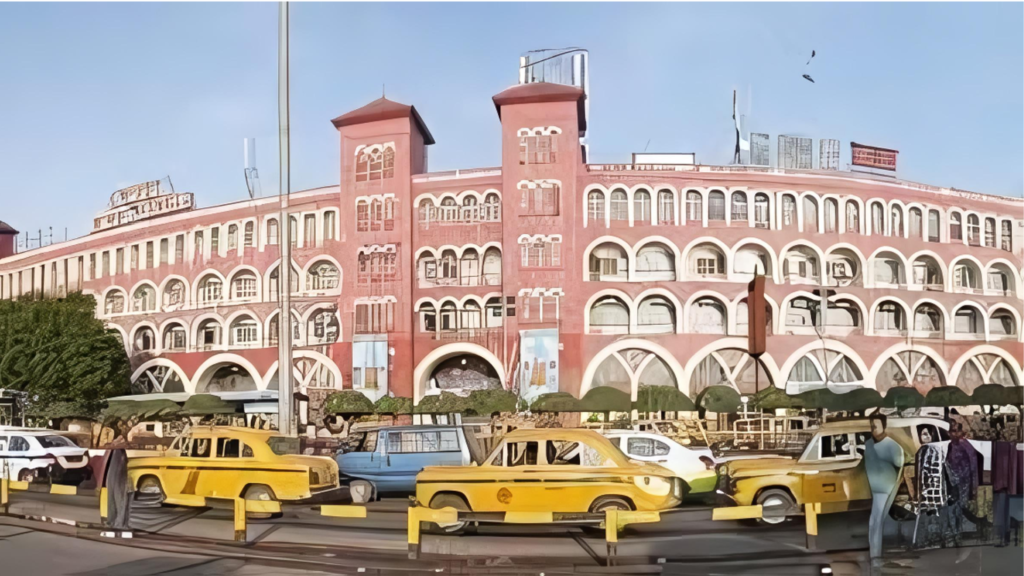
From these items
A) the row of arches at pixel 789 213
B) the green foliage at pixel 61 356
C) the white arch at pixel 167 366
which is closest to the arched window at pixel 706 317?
the row of arches at pixel 789 213

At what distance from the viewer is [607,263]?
5.83m

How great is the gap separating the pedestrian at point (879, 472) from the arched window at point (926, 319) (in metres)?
0.70

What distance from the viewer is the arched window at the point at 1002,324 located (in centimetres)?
617

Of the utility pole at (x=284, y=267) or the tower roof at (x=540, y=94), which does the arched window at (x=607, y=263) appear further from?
the utility pole at (x=284, y=267)

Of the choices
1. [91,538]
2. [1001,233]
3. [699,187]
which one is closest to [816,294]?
[699,187]

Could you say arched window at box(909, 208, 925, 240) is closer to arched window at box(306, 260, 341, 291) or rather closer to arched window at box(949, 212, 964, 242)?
arched window at box(949, 212, 964, 242)

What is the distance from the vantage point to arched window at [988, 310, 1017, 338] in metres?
6.17

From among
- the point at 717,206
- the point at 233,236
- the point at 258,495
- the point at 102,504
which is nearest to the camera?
the point at 717,206

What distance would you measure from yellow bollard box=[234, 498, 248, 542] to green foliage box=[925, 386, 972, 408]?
5063mm

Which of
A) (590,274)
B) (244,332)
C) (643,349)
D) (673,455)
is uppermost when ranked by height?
(590,274)

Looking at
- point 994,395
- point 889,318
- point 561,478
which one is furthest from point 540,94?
point 994,395

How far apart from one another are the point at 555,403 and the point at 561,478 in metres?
0.52

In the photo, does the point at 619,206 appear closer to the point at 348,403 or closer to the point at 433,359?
the point at 433,359

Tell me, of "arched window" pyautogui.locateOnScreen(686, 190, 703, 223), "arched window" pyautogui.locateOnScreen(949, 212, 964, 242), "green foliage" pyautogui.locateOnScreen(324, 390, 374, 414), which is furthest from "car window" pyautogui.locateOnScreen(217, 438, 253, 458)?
"arched window" pyautogui.locateOnScreen(949, 212, 964, 242)
